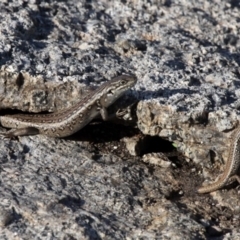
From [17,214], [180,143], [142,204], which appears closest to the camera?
→ [17,214]

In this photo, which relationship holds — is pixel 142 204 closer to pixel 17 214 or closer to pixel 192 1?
pixel 17 214

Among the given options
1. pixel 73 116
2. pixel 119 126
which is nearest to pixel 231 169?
pixel 119 126

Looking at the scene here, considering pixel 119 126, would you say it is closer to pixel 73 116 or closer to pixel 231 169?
pixel 73 116

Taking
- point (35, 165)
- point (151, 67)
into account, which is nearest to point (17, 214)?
point (35, 165)

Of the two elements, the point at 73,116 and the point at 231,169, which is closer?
the point at 231,169

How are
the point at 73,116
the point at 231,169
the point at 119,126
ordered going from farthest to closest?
the point at 119,126 → the point at 73,116 → the point at 231,169

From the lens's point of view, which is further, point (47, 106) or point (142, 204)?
point (47, 106)

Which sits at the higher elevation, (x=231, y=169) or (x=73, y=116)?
(x=231, y=169)
